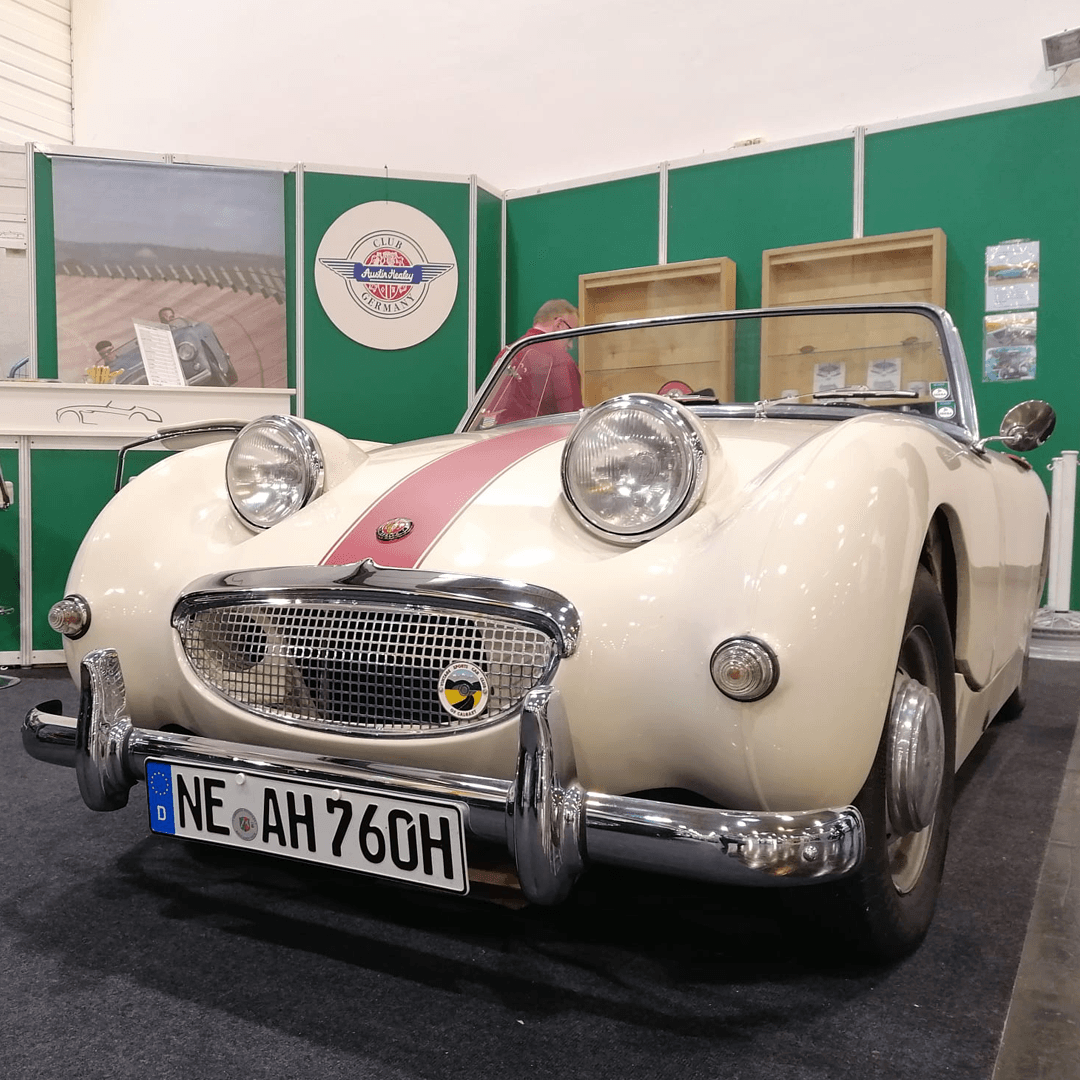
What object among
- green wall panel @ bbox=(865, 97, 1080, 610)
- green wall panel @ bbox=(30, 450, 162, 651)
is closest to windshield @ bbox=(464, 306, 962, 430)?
green wall panel @ bbox=(30, 450, 162, 651)

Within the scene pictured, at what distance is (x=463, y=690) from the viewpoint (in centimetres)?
126

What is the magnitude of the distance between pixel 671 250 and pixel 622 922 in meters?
5.02

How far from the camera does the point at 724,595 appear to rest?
3.84 feet

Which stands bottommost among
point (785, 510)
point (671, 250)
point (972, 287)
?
point (785, 510)

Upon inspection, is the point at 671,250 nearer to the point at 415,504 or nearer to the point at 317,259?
the point at 317,259

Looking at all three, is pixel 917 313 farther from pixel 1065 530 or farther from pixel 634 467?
pixel 1065 530

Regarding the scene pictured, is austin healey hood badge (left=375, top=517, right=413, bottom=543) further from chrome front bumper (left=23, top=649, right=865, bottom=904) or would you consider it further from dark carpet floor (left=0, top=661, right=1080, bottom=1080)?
dark carpet floor (left=0, top=661, right=1080, bottom=1080)

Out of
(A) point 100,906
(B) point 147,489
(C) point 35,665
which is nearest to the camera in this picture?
(A) point 100,906

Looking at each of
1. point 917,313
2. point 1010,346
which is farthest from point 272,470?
point 1010,346

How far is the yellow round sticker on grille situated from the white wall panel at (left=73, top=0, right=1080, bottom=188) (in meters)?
5.36

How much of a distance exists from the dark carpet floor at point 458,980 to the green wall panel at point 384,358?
419cm

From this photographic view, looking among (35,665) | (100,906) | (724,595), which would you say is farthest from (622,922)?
(35,665)

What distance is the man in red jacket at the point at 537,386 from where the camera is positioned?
233cm

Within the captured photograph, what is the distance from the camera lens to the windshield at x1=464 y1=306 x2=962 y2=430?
2059 millimetres
